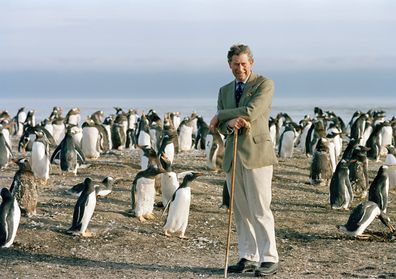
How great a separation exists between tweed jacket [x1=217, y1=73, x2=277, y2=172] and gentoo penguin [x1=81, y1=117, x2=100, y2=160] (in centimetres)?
1047

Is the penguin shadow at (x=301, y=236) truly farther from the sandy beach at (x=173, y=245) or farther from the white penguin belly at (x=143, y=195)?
the white penguin belly at (x=143, y=195)

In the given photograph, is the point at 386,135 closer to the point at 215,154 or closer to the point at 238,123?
the point at 215,154

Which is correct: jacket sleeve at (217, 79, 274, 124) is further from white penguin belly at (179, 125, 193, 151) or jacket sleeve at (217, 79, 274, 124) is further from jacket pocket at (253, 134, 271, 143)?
white penguin belly at (179, 125, 193, 151)

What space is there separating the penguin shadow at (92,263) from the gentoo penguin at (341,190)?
437 cm

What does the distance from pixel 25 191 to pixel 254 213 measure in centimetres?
371

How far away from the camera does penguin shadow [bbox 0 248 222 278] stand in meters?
6.83

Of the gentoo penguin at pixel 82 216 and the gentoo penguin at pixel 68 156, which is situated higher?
the gentoo penguin at pixel 68 156

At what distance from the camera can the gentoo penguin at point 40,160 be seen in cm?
1261

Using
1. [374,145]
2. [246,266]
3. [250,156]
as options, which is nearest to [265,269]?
[246,266]

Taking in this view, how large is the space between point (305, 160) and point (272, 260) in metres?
11.7

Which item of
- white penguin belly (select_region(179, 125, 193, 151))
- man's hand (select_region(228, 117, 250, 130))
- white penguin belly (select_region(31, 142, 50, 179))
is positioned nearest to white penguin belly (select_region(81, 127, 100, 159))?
white penguin belly (select_region(31, 142, 50, 179))

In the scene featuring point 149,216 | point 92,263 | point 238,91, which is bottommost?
point 92,263

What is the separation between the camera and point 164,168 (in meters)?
10.3

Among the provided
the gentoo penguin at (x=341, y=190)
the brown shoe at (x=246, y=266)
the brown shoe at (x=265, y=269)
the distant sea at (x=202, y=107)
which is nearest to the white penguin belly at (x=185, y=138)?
the gentoo penguin at (x=341, y=190)
